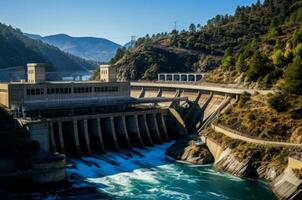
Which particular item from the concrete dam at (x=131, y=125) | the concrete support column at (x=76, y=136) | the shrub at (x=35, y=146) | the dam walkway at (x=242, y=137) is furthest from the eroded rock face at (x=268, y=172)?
the shrub at (x=35, y=146)

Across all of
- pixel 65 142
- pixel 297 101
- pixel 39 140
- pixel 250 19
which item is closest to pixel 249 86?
pixel 297 101

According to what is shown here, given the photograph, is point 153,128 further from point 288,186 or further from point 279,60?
point 288,186

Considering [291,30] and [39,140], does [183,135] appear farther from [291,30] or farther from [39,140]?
[291,30]

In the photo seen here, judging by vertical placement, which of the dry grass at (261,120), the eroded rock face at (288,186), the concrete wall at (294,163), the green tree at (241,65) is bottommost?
the eroded rock face at (288,186)

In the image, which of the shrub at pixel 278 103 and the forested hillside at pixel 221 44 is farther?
the forested hillside at pixel 221 44

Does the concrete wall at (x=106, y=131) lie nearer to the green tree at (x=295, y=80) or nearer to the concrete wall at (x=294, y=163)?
the green tree at (x=295, y=80)

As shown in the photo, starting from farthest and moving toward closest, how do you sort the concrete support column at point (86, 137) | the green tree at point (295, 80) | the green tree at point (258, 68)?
the green tree at point (258, 68) → the green tree at point (295, 80) → the concrete support column at point (86, 137)
